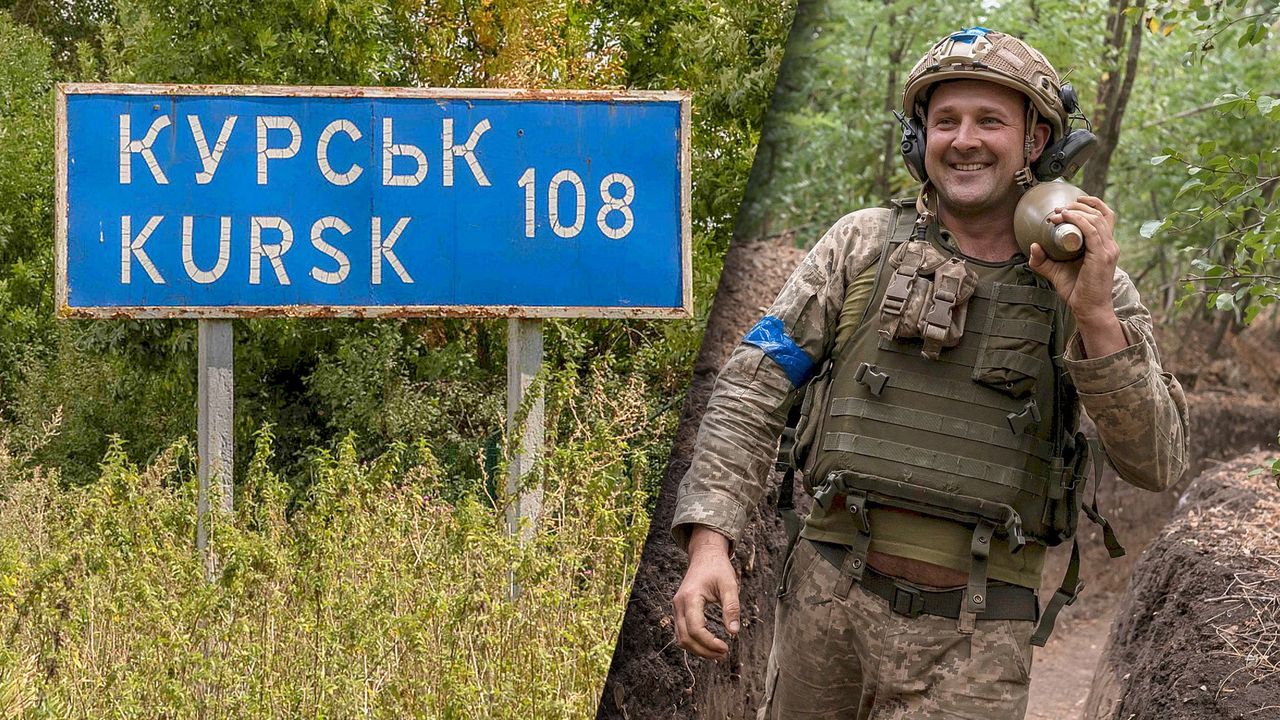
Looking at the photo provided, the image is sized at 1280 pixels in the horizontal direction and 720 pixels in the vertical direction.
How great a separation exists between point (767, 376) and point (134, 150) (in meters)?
1.95

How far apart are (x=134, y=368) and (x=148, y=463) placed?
0.37 metres

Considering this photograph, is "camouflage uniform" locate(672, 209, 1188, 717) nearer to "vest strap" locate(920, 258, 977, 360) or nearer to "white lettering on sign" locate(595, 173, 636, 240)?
"vest strap" locate(920, 258, 977, 360)

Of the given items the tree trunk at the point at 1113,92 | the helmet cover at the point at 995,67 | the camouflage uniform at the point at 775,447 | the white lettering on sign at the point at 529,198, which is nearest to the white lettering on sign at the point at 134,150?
the white lettering on sign at the point at 529,198

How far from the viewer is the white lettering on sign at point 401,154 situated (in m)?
3.46

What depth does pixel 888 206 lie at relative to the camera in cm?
243

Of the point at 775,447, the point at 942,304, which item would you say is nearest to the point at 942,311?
the point at 942,304

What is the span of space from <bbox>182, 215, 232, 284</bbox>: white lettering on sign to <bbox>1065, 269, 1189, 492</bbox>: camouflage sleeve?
2180 mm

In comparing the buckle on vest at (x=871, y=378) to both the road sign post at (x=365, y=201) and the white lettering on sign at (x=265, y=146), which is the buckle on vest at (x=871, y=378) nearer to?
the road sign post at (x=365, y=201)

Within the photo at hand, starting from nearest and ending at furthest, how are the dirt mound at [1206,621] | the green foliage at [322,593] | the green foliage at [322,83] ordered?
the green foliage at [322,593] → the dirt mound at [1206,621] → the green foliage at [322,83]

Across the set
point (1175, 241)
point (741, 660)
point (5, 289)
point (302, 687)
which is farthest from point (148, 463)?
point (1175, 241)

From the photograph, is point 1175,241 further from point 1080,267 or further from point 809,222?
point 1080,267

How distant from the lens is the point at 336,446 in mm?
3992

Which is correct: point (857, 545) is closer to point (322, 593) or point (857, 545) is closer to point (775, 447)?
point (775, 447)

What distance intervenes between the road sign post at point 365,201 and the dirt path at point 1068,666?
3.36m
